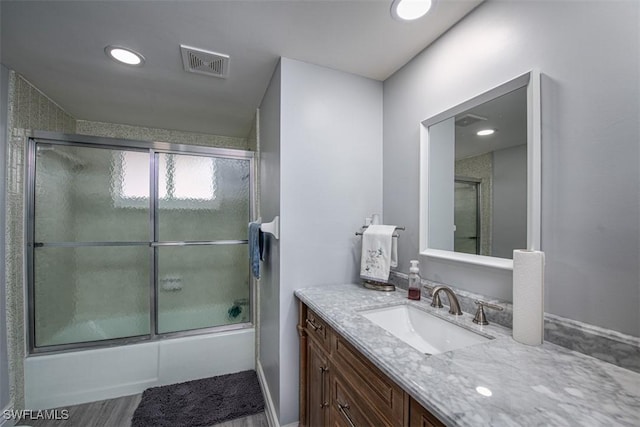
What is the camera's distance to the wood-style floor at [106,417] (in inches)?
64.7

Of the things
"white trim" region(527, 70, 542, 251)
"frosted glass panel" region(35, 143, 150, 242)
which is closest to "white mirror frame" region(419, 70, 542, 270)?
"white trim" region(527, 70, 542, 251)

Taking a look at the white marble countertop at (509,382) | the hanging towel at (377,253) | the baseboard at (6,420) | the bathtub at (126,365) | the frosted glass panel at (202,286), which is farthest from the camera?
the frosted glass panel at (202,286)

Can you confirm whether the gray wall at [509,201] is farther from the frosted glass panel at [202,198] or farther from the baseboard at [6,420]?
the baseboard at [6,420]

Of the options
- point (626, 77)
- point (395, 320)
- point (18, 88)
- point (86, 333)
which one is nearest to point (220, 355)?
point (86, 333)

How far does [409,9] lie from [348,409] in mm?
1680

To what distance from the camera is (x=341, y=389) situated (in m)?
1.00

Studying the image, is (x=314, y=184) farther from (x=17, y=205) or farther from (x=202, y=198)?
(x=17, y=205)

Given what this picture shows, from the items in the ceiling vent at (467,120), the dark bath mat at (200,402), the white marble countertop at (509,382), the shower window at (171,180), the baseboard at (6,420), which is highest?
the ceiling vent at (467,120)

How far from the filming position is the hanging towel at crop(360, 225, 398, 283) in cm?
142

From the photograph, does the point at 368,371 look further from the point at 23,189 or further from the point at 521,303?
the point at 23,189

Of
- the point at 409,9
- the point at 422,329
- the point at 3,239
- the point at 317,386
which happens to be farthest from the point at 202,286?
the point at 409,9

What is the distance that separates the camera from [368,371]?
0.82m

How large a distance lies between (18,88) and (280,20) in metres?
1.89

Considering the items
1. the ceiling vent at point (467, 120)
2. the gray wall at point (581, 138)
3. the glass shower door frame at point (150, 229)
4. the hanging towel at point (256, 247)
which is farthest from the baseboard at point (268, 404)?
the ceiling vent at point (467, 120)
